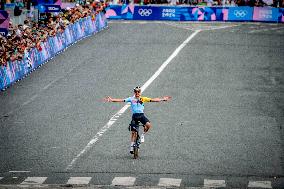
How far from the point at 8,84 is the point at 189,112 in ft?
Answer: 33.7

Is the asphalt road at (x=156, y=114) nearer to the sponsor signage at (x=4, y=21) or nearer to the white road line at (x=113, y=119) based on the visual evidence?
the white road line at (x=113, y=119)

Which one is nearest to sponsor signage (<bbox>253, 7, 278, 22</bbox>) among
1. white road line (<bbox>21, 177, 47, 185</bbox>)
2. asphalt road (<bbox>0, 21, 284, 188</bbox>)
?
asphalt road (<bbox>0, 21, 284, 188</bbox>)

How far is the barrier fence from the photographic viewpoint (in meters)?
66.0

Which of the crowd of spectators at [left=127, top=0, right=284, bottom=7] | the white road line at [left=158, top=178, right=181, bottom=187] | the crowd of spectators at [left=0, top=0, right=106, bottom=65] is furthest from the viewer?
the crowd of spectators at [left=127, top=0, right=284, bottom=7]

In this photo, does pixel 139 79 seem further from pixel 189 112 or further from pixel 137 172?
pixel 137 172

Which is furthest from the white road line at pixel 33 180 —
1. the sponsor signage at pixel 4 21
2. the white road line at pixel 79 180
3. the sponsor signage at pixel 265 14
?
the sponsor signage at pixel 265 14

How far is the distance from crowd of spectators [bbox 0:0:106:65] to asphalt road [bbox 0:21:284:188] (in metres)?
1.51

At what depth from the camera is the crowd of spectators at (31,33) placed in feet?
132

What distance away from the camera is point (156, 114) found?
108 ft

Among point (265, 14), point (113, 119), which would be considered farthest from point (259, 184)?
point (265, 14)

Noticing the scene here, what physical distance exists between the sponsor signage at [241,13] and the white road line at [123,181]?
44877 mm

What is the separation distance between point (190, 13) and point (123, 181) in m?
44.7

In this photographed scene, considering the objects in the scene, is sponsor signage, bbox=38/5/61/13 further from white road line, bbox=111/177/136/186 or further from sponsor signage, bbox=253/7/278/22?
white road line, bbox=111/177/136/186

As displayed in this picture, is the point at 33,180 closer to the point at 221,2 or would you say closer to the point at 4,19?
the point at 4,19
